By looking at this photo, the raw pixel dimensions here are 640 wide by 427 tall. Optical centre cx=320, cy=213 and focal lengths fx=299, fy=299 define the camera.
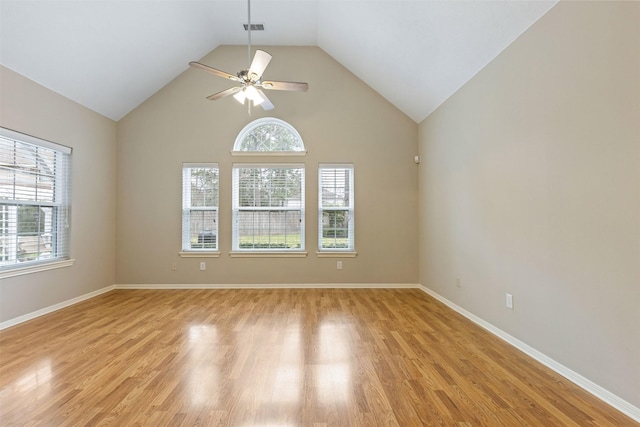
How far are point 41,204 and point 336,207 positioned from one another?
4.06m

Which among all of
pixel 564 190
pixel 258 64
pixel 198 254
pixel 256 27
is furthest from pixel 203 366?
pixel 256 27

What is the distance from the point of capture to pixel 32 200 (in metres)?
3.68

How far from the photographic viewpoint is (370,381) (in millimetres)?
2146

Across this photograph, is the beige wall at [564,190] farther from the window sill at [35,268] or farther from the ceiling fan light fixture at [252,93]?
the window sill at [35,268]

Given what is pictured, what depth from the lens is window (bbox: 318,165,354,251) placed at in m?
5.17

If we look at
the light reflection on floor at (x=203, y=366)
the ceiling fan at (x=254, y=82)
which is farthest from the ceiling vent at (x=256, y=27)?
the light reflection on floor at (x=203, y=366)

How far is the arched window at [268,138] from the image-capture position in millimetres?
5156

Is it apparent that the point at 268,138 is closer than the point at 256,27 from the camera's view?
No

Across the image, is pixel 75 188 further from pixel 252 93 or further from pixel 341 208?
pixel 341 208

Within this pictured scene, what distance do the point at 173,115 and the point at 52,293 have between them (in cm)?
312

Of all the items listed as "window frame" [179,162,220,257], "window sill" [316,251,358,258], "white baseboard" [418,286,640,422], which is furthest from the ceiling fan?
"white baseboard" [418,286,640,422]

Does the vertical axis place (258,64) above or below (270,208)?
above

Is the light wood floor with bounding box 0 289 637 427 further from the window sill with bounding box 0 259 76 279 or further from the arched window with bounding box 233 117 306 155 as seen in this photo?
the arched window with bounding box 233 117 306 155

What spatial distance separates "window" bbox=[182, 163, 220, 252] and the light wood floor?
62.2 inches
